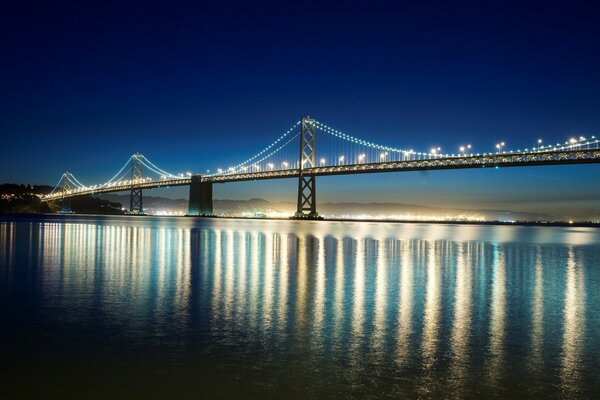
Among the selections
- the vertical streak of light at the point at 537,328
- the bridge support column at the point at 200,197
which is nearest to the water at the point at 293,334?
the vertical streak of light at the point at 537,328

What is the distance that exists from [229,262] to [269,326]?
7.89 m

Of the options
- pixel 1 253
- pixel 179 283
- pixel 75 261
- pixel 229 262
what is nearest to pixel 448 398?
pixel 179 283

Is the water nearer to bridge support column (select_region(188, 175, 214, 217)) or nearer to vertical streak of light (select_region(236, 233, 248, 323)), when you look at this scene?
vertical streak of light (select_region(236, 233, 248, 323))

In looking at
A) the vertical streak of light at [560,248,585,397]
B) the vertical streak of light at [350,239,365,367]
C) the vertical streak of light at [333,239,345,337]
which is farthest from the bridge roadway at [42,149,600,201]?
the vertical streak of light at [350,239,365,367]

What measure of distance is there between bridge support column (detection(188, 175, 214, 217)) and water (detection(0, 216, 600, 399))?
5846 centimetres

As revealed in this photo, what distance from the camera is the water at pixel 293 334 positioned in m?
4.59

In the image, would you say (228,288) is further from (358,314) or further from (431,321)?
(431,321)

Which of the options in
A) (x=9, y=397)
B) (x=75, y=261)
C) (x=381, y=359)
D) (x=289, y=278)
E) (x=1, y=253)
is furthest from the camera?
(x=1, y=253)

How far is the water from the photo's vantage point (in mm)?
4586

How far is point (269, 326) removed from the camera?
6.69 metres

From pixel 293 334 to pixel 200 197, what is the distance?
66963 millimetres

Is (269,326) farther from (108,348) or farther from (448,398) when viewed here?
(448,398)

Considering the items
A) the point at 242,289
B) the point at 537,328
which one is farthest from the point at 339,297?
the point at 537,328

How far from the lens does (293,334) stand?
20.6 ft
